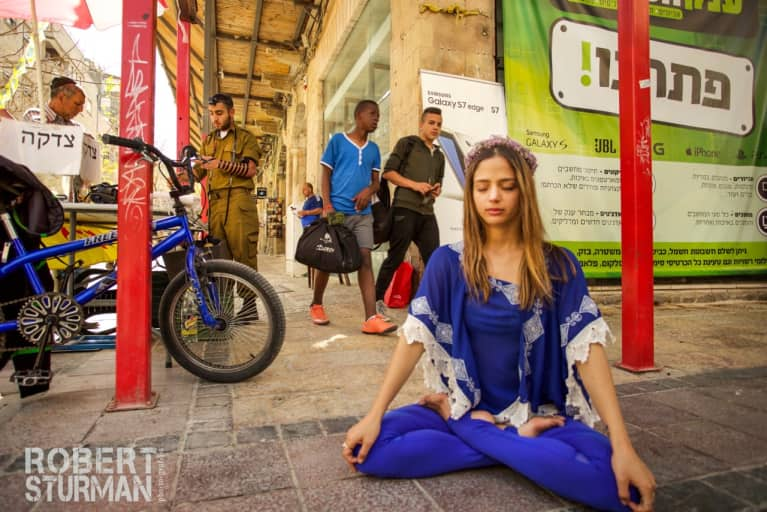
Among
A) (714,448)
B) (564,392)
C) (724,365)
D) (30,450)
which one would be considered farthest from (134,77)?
(724,365)

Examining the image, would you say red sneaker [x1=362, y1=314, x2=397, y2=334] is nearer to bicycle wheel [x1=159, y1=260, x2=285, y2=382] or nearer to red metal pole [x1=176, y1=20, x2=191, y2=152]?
bicycle wheel [x1=159, y1=260, x2=285, y2=382]

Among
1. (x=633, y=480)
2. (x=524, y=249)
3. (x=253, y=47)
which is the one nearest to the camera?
(x=633, y=480)

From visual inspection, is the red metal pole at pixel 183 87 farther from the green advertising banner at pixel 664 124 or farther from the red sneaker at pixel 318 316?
the green advertising banner at pixel 664 124

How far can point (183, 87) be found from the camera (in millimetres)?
5973

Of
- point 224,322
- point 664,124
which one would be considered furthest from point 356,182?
point 664,124

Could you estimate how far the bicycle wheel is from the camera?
2.57 metres

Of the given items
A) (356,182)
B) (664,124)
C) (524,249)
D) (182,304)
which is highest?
(664,124)

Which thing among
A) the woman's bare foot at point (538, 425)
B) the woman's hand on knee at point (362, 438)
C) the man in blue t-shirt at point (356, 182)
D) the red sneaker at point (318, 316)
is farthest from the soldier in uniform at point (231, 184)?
the woman's bare foot at point (538, 425)

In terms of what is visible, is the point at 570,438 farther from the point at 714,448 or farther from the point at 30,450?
the point at 30,450

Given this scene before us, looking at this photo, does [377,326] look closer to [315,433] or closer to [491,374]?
[315,433]

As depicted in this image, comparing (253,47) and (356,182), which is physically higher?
(253,47)

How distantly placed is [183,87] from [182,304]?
4.31m

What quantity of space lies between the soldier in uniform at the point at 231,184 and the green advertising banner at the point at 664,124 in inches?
112

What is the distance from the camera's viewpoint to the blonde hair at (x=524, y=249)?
1.54 meters
